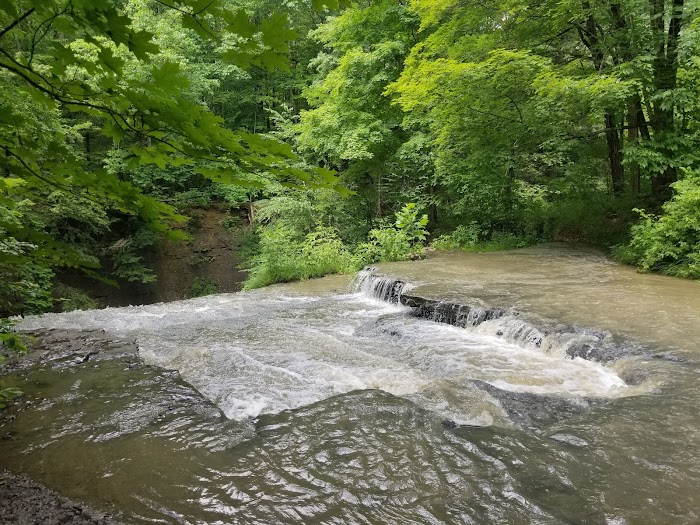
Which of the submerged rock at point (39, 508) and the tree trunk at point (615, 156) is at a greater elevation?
the tree trunk at point (615, 156)

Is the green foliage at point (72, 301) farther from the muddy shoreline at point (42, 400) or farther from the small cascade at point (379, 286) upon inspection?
the small cascade at point (379, 286)

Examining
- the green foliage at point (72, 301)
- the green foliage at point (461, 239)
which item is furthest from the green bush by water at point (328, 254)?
the green foliage at point (72, 301)

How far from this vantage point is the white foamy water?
4184mm

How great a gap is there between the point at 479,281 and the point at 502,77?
5.46m

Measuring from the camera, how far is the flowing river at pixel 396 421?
2.61 m

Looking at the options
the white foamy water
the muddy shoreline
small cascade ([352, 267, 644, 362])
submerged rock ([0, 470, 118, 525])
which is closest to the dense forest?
the muddy shoreline

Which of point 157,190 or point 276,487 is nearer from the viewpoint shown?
point 276,487

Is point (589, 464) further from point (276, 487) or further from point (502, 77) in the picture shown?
point (502, 77)

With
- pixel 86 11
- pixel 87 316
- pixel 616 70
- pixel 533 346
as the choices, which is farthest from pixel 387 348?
pixel 616 70

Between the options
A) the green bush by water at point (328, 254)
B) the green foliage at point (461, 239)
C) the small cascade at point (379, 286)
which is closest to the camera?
the small cascade at point (379, 286)

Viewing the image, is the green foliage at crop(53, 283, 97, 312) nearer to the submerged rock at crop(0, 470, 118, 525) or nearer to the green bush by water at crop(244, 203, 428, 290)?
the green bush by water at crop(244, 203, 428, 290)

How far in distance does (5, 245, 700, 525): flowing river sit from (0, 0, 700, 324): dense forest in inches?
58.8

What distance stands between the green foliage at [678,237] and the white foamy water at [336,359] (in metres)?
5.01

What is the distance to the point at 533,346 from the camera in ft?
19.2
